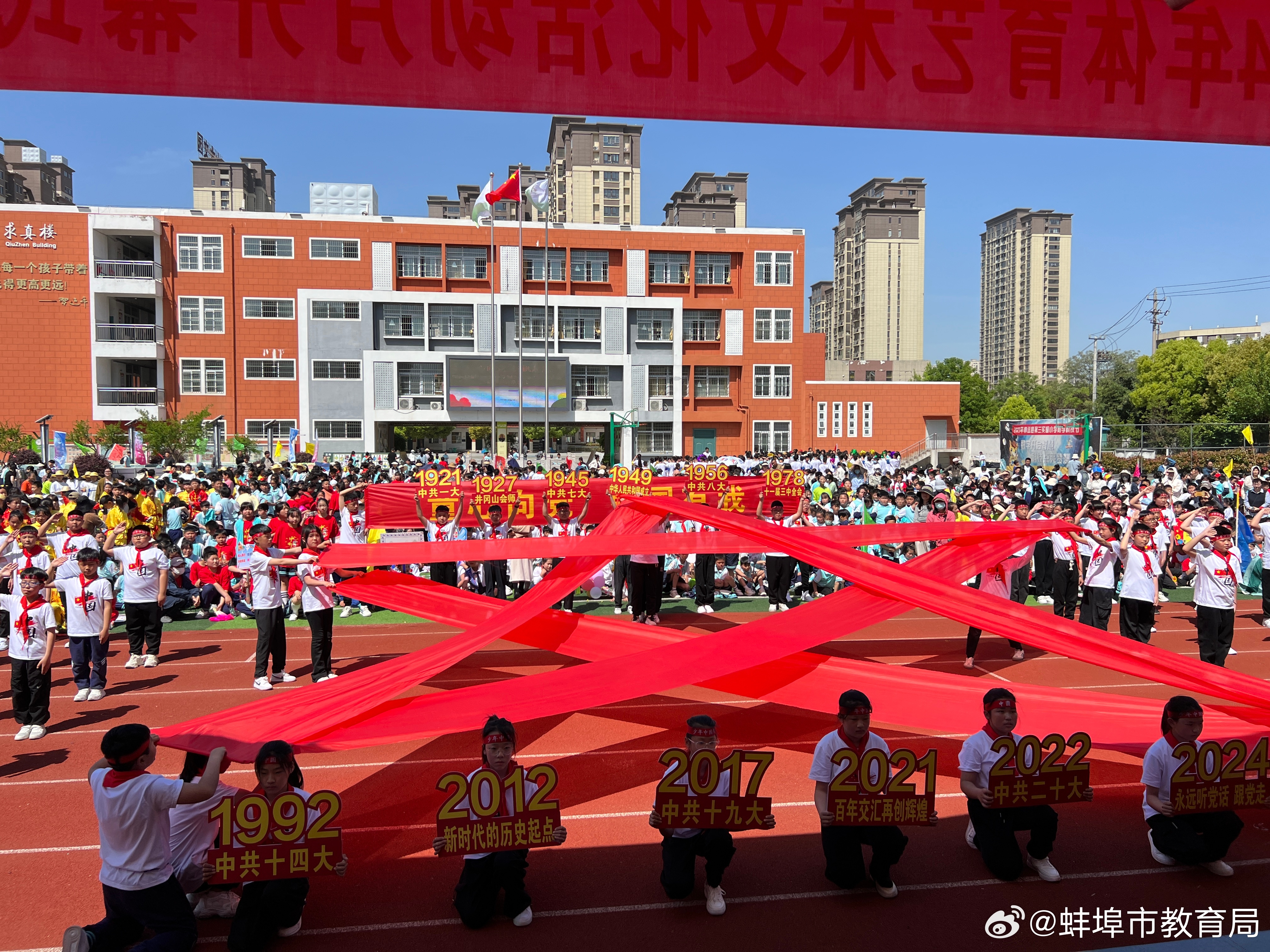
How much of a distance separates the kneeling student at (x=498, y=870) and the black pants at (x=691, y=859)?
26.5 inches

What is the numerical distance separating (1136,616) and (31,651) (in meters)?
10.8

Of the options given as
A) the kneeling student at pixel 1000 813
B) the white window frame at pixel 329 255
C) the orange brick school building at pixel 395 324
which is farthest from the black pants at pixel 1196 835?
the white window frame at pixel 329 255

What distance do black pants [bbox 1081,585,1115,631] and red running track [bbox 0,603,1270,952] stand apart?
109cm

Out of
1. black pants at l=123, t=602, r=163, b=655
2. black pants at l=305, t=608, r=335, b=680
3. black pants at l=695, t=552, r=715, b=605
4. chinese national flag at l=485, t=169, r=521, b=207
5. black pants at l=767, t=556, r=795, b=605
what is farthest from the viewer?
chinese national flag at l=485, t=169, r=521, b=207

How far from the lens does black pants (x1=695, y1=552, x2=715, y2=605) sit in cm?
1248

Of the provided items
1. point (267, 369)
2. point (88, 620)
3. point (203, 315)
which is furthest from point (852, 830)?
point (203, 315)

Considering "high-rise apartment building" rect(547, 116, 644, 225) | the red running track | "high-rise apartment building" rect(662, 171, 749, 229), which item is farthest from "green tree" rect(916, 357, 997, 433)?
the red running track

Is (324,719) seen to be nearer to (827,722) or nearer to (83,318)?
(827,722)

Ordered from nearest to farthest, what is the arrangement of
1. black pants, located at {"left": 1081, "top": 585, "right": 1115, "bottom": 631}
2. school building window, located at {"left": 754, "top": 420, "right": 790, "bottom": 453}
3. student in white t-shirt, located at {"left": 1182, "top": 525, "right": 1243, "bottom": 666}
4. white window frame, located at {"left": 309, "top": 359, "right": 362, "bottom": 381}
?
student in white t-shirt, located at {"left": 1182, "top": 525, "right": 1243, "bottom": 666} → black pants, located at {"left": 1081, "top": 585, "right": 1115, "bottom": 631} → white window frame, located at {"left": 309, "top": 359, "right": 362, "bottom": 381} → school building window, located at {"left": 754, "top": 420, "right": 790, "bottom": 453}

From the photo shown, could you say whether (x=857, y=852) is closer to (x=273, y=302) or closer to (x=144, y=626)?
(x=144, y=626)

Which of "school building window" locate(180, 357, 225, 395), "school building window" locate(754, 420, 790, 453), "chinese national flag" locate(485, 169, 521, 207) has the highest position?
"chinese national flag" locate(485, 169, 521, 207)

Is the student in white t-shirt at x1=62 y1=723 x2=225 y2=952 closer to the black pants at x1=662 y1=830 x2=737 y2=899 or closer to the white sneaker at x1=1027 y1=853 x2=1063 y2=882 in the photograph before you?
the black pants at x1=662 y1=830 x2=737 y2=899

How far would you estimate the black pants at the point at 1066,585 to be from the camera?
1141 cm

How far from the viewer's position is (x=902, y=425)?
52.5 meters
